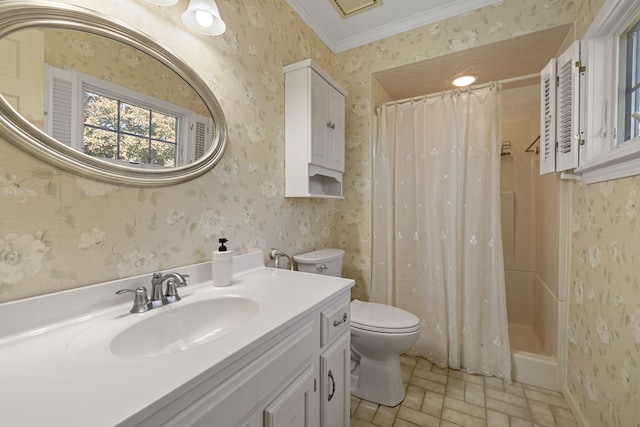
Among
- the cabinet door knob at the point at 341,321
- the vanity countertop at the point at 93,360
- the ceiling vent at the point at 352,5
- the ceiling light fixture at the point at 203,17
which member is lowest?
the cabinet door knob at the point at 341,321

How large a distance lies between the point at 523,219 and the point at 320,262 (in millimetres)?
2197

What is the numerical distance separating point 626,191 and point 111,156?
1.85m

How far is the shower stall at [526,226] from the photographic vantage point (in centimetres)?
199

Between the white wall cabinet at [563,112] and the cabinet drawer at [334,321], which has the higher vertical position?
the white wall cabinet at [563,112]

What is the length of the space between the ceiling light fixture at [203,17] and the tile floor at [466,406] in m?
1.98

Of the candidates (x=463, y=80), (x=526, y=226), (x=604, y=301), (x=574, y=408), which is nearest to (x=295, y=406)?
(x=604, y=301)

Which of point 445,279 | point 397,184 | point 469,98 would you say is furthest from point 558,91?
point 445,279

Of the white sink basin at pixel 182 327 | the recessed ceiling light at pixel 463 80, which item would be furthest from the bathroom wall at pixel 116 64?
the recessed ceiling light at pixel 463 80

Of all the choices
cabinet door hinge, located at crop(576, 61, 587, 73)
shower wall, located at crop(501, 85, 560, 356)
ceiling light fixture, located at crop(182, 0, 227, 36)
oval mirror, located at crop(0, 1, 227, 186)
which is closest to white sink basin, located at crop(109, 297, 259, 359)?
oval mirror, located at crop(0, 1, 227, 186)

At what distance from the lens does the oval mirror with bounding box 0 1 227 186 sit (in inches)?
27.4

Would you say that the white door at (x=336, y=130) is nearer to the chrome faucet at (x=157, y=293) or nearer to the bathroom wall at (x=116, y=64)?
the bathroom wall at (x=116, y=64)

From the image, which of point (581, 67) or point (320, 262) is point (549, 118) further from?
point (320, 262)

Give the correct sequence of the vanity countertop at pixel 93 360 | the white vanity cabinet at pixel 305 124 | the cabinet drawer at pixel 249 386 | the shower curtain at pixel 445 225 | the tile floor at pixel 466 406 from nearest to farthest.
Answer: the vanity countertop at pixel 93 360 < the cabinet drawer at pixel 249 386 < the tile floor at pixel 466 406 < the white vanity cabinet at pixel 305 124 < the shower curtain at pixel 445 225

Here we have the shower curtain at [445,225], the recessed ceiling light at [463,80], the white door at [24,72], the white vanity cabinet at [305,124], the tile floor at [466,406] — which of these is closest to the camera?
the white door at [24,72]
